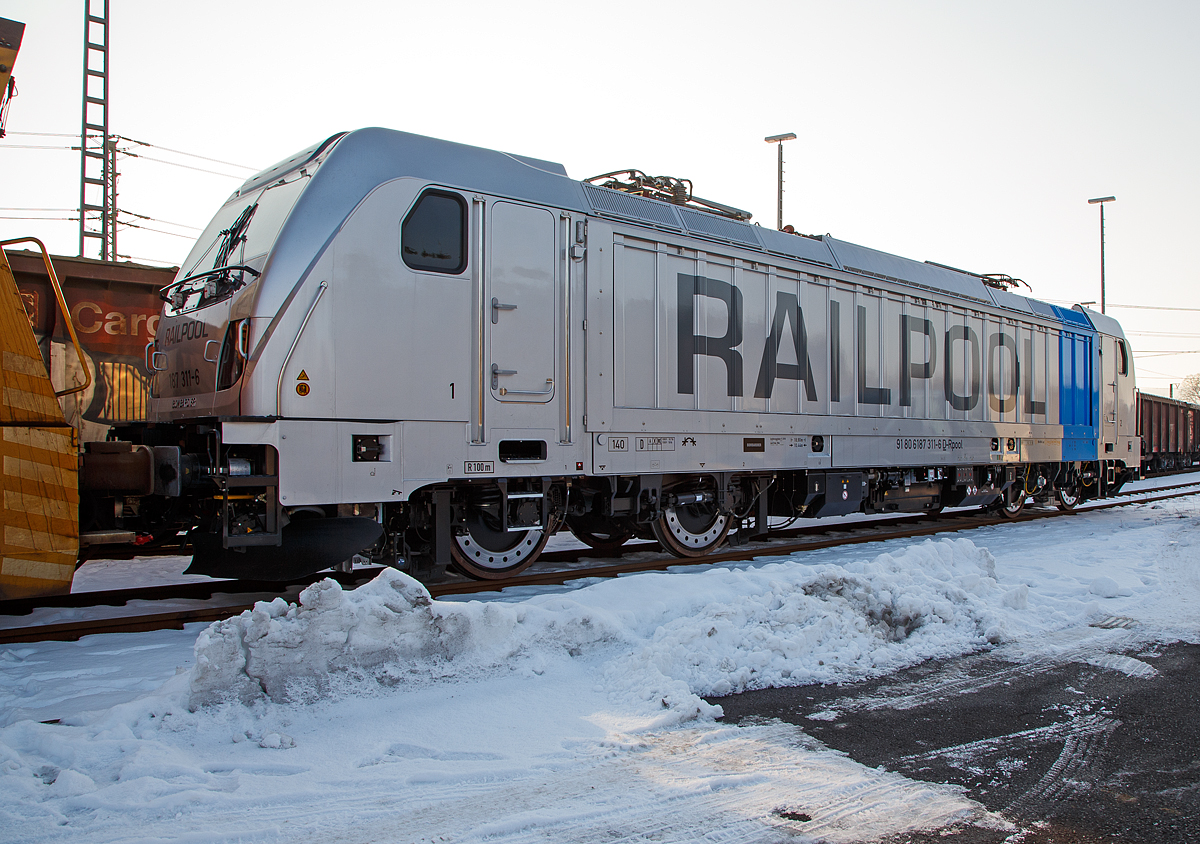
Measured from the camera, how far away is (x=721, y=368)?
27.9 ft

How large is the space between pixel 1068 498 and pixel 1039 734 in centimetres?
1342

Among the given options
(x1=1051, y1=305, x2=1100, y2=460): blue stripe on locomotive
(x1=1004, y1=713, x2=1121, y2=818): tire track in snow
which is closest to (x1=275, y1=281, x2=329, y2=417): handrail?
(x1=1004, y1=713, x2=1121, y2=818): tire track in snow

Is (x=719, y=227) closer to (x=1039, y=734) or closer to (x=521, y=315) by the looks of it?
(x=521, y=315)

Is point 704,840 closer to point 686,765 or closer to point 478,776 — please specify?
point 686,765

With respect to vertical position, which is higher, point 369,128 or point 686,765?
point 369,128

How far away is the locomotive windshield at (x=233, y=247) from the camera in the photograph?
20.0 ft

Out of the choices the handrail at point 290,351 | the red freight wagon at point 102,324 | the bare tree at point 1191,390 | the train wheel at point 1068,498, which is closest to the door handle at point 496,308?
the handrail at point 290,351

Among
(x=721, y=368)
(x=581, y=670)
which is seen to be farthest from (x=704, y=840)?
Answer: (x=721, y=368)

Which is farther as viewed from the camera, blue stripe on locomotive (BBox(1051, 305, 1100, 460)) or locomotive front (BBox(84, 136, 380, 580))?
blue stripe on locomotive (BBox(1051, 305, 1100, 460))

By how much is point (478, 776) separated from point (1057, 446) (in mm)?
13939

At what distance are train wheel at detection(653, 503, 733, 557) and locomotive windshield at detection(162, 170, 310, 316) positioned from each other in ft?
14.9

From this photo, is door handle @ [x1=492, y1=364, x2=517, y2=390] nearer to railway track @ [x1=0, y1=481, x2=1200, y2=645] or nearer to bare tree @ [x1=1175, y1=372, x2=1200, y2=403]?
railway track @ [x1=0, y1=481, x2=1200, y2=645]

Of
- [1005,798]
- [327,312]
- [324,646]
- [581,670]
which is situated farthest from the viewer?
[327,312]

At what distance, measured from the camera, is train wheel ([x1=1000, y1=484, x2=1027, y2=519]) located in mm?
13633
